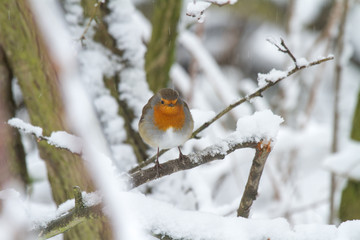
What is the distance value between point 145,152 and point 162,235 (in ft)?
2.62

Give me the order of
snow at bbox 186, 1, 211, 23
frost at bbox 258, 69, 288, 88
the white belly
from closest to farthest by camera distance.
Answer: snow at bbox 186, 1, 211, 23
frost at bbox 258, 69, 288, 88
the white belly

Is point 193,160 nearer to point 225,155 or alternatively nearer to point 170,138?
point 225,155

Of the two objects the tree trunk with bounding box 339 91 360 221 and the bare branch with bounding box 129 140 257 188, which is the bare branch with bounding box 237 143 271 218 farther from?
the tree trunk with bounding box 339 91 360 221

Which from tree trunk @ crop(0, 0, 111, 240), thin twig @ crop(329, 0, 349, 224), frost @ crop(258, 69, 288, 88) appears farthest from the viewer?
thin twig @ crop(329, 0, 349, 224)

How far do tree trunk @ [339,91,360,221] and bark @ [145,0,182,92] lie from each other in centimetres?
122

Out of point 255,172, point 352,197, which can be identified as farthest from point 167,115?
point 352,197

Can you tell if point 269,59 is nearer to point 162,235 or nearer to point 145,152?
point 145,152

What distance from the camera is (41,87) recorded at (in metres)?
1.56

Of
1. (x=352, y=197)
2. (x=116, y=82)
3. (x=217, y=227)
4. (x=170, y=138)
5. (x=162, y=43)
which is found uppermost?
(x=162, y=43)

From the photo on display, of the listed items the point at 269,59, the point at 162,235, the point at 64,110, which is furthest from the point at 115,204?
the point at 269,59

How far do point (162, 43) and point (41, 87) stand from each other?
0.69m

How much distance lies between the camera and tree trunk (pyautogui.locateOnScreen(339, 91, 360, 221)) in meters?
2.48

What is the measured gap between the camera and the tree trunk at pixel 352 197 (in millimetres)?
2484

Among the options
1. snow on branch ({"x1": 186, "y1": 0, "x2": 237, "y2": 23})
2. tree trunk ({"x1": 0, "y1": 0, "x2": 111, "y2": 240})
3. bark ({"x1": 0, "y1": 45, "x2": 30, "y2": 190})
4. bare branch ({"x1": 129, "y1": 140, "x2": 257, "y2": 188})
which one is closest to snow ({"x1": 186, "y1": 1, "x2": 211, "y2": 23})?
snow on branch ({"x1": 186, "y1": 0, "x2": 237, "y2": 23})
